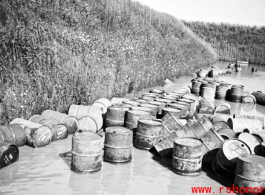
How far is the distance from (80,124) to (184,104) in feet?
10.3

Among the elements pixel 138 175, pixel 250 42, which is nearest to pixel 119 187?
pixel 138 175

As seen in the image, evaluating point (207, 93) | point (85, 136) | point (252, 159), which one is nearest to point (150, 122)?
point (85, 136)

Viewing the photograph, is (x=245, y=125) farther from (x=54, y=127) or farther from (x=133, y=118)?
(x=54, y=127)

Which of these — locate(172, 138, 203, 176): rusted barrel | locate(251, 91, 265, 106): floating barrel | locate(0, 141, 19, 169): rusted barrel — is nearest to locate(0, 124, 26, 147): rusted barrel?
locate(0, 141, 19, 169): rusted barrel

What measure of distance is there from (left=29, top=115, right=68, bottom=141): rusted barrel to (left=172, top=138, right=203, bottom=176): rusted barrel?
2.72 meters

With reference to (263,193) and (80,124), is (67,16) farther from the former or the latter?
(263,193)

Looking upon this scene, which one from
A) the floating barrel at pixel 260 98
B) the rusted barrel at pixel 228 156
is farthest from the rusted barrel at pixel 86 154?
the floating barrel at pixel 260 98

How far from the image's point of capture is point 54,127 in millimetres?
6500

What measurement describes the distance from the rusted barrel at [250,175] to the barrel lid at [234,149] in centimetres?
43

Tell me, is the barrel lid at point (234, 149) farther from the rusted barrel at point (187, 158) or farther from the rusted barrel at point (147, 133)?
the rusted barrel at point (147, 133)

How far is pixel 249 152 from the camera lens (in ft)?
17.2

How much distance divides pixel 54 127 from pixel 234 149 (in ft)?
12.8

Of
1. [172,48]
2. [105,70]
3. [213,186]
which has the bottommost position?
[213,186]

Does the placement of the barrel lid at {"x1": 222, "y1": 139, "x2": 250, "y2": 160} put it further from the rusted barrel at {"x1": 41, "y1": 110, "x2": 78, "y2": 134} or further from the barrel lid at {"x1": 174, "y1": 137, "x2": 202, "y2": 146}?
the rusted barrel at {"x1": 41, "y1": 110, "x2": 78, "y2": 134}
